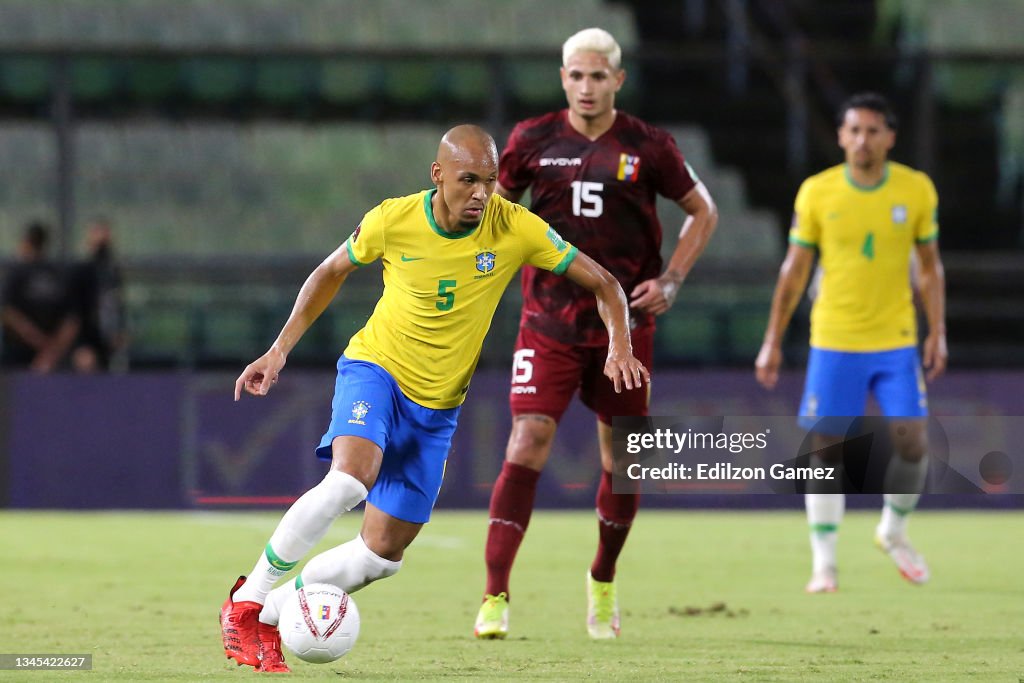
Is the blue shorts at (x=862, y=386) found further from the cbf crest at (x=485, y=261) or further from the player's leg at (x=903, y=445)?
the cbf crest at (x=485, y=261)

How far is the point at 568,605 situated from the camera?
27.2 ft

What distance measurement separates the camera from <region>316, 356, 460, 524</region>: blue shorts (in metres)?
5.93

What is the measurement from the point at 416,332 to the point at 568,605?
260 cm

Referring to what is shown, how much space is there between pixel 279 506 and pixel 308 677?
870cm

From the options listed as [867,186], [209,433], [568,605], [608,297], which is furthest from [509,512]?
[209,433]

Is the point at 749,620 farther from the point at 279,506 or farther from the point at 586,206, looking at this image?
the point at 279,506

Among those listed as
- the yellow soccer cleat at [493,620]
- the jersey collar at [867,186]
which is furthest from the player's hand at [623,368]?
the jersey collar at [867,186]

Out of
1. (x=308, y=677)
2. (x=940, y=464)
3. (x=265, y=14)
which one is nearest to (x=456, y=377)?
(x=308, y=677)

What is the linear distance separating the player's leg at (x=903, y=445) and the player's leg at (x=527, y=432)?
2.41m

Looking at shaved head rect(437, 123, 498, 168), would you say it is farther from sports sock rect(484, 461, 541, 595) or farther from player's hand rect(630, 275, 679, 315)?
sports sock rect(484, 461, 541, 595)

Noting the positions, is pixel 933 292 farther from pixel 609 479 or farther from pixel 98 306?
pixel 98 306

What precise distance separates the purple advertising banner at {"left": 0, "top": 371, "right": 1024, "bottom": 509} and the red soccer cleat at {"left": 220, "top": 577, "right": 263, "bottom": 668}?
8245 mm

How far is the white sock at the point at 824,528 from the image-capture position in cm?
898

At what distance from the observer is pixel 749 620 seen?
25.0 feet
